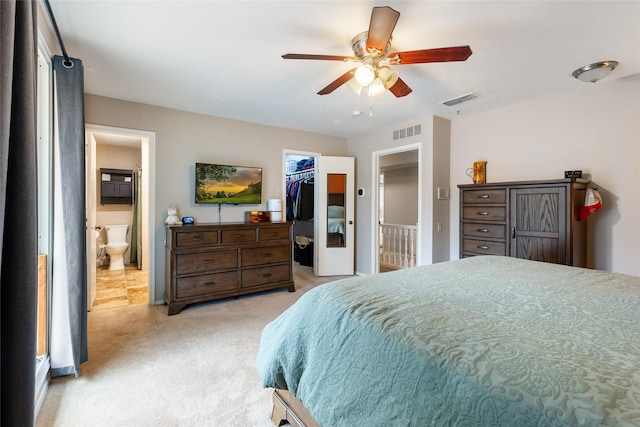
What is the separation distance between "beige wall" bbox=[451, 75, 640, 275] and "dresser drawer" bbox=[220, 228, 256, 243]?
3.08m

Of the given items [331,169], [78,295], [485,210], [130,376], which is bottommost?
[130,376]

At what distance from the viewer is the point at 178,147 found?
3.60 meters

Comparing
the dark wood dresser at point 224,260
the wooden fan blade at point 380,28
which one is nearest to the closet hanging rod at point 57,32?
the dark wood dresser at point 224,260

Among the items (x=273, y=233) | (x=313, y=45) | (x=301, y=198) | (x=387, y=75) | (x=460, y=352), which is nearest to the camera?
(x=460, y=352)

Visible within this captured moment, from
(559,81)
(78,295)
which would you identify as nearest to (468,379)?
(78,295)

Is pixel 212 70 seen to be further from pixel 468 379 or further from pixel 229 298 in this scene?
pixel 468 379

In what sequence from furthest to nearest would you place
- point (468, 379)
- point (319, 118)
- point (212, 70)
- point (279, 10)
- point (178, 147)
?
point (319, 118) < point (178, 147) < point (212, 70) < point (279, 10) < point (468, 379)

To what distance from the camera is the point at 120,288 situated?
4020 mm

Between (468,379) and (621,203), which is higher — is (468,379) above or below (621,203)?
below

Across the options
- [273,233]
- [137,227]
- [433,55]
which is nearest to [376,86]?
[433,55]

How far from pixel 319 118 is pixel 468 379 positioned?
363 cm

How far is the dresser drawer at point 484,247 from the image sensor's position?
304cm

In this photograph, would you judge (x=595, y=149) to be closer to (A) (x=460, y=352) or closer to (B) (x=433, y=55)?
(B) (x=433, y=55)

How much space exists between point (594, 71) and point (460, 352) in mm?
2942
